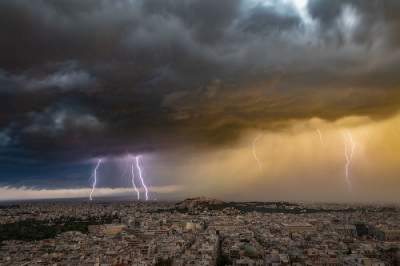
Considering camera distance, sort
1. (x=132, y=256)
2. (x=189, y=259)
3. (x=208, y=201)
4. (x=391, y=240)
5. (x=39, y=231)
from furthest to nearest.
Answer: (x=208, y=201) → (x=39, y=231) → (x=391, y=240) → (x=132, y=256) → (x=189, y=259)

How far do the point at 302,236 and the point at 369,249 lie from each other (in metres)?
20.3

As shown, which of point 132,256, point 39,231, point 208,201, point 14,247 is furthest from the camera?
point 208,201

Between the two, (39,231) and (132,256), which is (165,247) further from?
(39,231)

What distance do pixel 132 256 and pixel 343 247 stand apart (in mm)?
31853

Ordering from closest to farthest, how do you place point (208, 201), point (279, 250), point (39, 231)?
point (279, 250) < point (39, 231) < point (208, 201)

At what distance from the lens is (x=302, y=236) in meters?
82.2

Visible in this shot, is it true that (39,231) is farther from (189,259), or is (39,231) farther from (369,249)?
(369,249)

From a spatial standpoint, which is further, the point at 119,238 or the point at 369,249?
the point at 119,238

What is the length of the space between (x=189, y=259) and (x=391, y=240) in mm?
46399

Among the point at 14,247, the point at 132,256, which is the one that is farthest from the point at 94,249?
the point at 14,247

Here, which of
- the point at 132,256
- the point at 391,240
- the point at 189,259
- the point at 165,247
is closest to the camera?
the point at 189,259

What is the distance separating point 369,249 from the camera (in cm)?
6284

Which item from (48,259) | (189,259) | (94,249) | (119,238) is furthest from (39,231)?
(189,259)

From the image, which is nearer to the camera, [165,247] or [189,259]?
[189,259]
